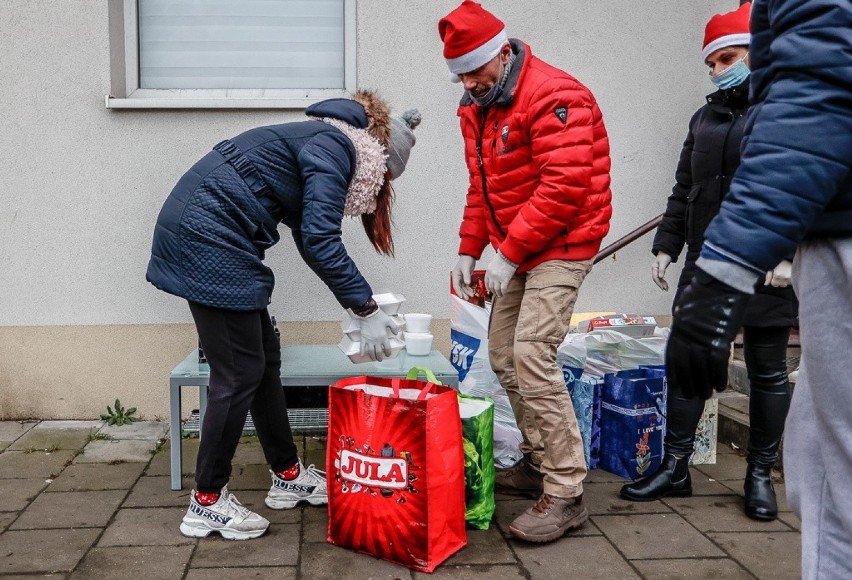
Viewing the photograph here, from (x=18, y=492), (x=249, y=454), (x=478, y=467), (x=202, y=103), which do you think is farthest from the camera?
(x=202, y=103)

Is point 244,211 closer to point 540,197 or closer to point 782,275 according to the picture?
point 540,197

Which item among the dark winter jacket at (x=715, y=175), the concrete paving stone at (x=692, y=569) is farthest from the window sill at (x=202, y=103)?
the concrete paving stone at (x=692, y=569)

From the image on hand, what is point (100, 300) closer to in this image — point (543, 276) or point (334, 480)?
point (334, 480)

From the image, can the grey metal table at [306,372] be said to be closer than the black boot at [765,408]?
No

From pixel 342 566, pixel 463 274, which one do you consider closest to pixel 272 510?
pixel 342 566

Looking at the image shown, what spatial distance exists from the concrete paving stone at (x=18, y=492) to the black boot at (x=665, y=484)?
95.7 inches

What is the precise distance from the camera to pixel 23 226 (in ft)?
13.4

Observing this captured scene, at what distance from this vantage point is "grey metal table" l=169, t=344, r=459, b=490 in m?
3.26

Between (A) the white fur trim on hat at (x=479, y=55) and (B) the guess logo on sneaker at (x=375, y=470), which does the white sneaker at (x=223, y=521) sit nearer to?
(B) the guess logo on sneaker at (x=375, y=470)

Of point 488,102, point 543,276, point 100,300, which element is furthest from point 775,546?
point 100,300

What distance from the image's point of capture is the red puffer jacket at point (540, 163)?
8.74 feet

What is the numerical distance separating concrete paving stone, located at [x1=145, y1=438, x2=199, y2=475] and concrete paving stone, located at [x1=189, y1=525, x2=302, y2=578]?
0.74 m

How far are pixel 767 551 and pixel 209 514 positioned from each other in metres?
1.97

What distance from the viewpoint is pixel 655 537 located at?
286cm
